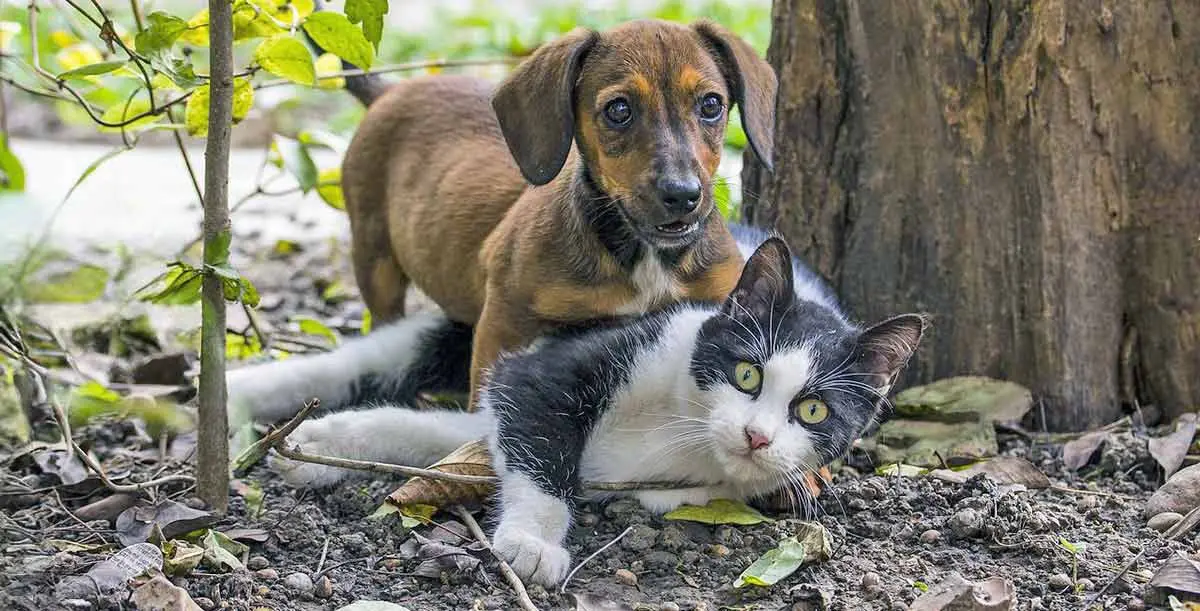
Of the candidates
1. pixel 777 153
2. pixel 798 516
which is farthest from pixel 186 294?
pixel 777 153

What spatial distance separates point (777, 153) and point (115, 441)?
7.56 ft

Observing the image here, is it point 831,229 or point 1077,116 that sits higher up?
point 1077,116

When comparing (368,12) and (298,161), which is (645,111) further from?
(298,161)

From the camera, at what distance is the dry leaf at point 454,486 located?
3234 mm

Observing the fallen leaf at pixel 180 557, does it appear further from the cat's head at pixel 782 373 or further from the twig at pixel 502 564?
the cat's head at pixel 782 373

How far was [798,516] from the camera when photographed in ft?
11.0

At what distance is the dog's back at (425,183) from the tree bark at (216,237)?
130 cm

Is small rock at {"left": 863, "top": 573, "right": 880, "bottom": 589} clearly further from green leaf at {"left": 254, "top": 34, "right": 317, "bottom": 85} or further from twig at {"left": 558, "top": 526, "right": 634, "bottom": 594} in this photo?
green leaf at {"left": 254, "top": 34, "right": 317, "bottom": 85}

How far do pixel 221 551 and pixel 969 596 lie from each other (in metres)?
1.68

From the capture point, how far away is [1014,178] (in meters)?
3.77

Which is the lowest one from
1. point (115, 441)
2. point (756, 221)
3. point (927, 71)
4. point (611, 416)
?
point (115, 441)

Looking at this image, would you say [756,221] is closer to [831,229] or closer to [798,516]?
[831,229]

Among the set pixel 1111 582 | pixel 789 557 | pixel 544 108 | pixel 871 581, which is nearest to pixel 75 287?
pixel 544 108

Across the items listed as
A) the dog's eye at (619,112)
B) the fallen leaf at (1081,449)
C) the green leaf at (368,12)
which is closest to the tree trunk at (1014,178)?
A: the fallen leaf at (1081,449)
